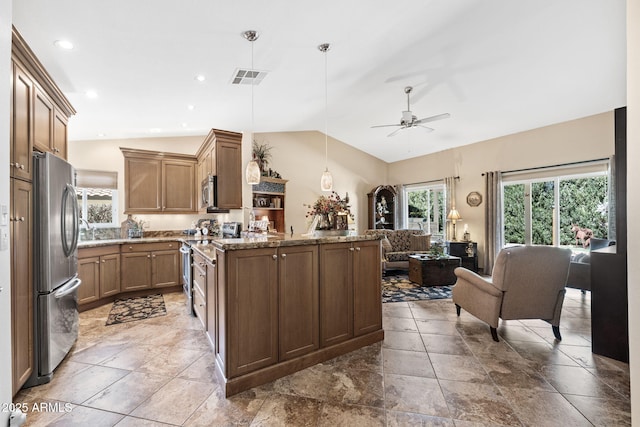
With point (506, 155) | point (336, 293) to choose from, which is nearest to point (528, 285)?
point (336, 293)

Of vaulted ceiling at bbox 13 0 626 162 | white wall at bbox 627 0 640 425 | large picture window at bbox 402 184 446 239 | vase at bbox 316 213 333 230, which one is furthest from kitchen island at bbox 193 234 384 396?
large picture window at bbox 402 184 446 239

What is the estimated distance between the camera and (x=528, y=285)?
300 centimetres

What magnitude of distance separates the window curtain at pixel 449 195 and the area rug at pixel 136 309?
6.02m

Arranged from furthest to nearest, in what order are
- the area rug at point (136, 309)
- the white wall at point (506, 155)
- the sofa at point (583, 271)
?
the white wall at point (506, 155) < the sofa at point (583, 271) < the area rug at point (136, 309)

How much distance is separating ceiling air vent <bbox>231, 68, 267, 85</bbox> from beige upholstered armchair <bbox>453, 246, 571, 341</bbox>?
11.1ft

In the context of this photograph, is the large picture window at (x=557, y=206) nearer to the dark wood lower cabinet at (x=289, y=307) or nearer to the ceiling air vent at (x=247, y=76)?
the dark wood lower cabinet at (x=289, y=307)

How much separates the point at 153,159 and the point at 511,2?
17.7ft

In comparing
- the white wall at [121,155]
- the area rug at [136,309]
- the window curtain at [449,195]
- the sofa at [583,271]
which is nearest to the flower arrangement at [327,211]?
the area rug at [136,309]

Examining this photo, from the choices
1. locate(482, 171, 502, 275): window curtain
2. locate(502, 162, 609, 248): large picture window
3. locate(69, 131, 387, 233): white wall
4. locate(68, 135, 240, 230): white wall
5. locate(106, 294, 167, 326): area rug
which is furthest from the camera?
locate(482, 171, 502, 275): window curtain

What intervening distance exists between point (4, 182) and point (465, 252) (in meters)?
6.77

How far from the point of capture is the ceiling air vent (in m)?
3.55

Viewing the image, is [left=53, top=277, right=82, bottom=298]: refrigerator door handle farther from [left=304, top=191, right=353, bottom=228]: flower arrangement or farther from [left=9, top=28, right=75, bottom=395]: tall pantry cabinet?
[left=304, top=191, right=353, bottom=228]: flower arrangement

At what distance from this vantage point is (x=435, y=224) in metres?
7.63

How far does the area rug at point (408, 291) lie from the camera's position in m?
4.63
